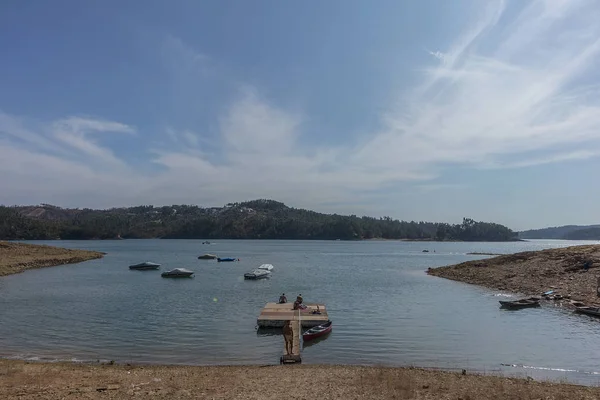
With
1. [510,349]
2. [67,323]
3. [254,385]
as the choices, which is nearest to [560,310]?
[510,349]

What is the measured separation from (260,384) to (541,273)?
4555cm

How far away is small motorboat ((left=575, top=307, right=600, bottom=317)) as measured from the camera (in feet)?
112

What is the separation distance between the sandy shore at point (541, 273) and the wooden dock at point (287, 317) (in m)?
21.7

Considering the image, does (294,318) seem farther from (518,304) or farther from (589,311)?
(589,311)

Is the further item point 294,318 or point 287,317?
point 287,317

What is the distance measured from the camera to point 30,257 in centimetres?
8075

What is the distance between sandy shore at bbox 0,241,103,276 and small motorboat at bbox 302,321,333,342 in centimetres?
5035

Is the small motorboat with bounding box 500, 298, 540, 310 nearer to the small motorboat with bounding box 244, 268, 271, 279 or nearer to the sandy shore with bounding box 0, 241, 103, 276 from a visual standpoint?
the small motorboat with bounding box 244, 268, 271, 279

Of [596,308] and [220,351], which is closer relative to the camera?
[220,351]

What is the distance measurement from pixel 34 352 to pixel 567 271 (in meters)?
49.3

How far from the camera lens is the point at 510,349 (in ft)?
83.6

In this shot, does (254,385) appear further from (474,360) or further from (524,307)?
(524,307)

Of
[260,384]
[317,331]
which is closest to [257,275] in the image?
[317,331]

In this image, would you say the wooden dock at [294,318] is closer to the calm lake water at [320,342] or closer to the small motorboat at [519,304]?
the calm lake water at [320,342]
